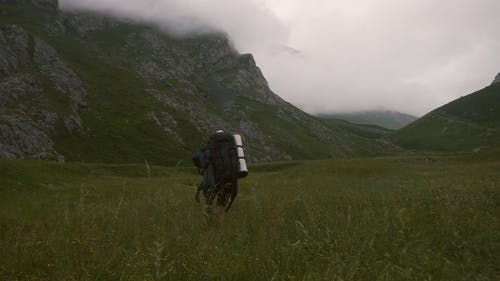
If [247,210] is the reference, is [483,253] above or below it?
below

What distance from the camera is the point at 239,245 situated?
18.1ft

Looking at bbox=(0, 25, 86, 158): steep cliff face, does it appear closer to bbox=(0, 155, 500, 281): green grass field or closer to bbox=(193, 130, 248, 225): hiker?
bbox=(193, 130, 248, 225): hiker

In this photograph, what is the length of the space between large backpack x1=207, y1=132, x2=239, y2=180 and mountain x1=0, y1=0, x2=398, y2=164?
212 feet

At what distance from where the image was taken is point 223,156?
8.53m

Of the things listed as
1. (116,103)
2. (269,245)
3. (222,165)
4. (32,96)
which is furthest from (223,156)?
(116,103)

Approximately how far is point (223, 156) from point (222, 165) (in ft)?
0.71

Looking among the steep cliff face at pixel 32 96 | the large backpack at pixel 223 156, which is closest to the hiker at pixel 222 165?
the large backpack at pixel 223 156

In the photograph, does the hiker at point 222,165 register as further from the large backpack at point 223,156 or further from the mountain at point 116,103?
the mountain at point 116,103

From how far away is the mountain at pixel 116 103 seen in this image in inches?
3204

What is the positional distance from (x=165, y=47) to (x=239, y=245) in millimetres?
197940

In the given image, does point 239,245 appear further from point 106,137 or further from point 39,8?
point 39,8

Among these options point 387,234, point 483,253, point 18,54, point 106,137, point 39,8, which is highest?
point 39,8

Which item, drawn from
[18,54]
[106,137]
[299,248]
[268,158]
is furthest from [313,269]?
[18,54]

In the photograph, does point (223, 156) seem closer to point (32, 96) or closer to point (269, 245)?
point (269, 245)
